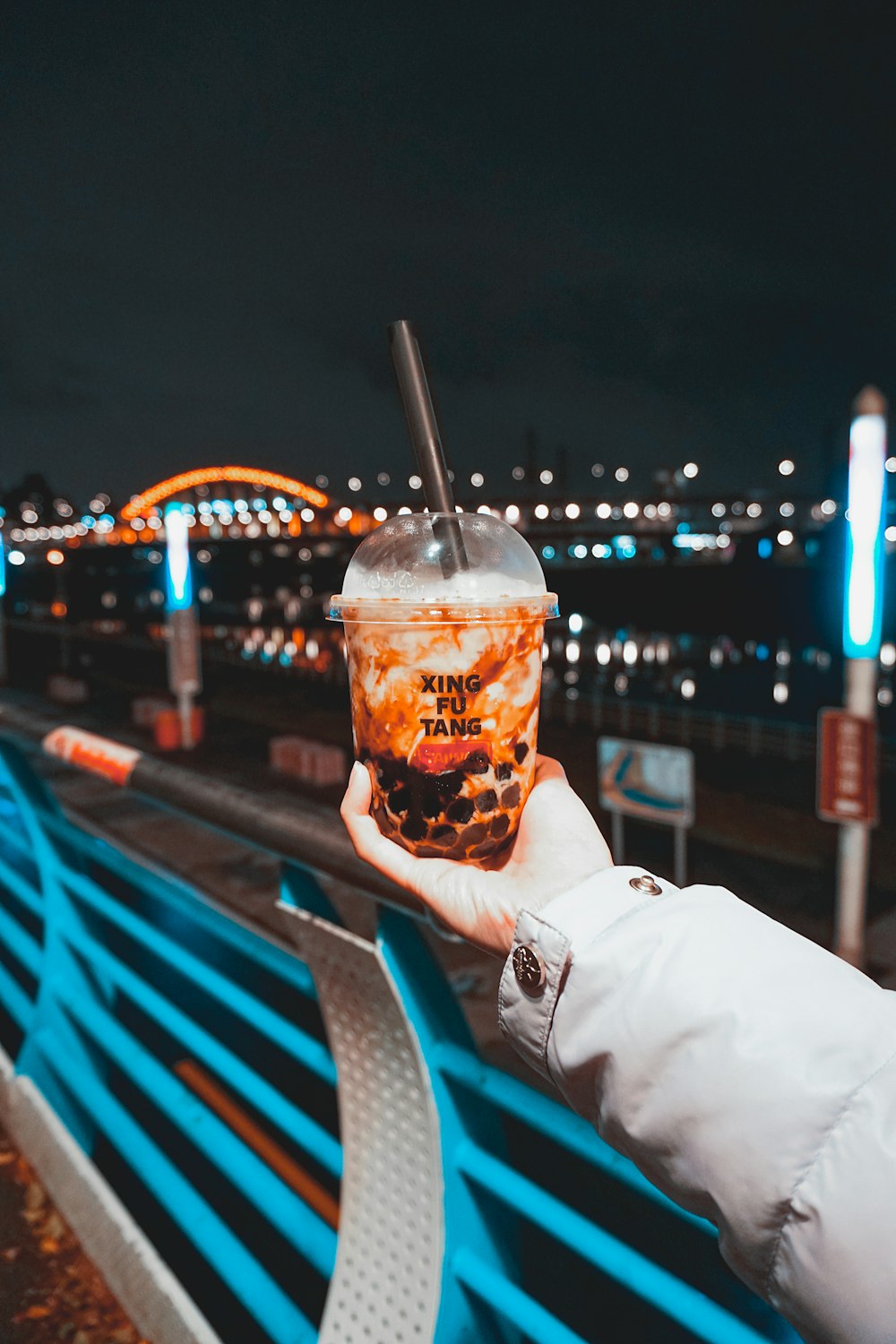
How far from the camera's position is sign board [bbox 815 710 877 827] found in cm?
700

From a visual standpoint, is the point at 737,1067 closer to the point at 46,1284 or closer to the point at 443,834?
the point at 443,834

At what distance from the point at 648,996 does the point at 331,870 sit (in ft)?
2.10

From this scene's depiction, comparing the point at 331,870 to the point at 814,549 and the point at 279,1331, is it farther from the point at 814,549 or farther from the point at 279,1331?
the point at 814,549

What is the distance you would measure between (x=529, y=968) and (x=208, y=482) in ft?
162

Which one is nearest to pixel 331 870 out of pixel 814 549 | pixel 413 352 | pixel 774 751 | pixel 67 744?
pixel 413 352

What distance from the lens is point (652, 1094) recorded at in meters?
0.92

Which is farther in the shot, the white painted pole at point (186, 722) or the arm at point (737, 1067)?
the white painted pole at point (186, 722)

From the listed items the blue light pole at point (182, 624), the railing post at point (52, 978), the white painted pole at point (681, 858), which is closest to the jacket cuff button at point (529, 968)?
the railing post at point (52, 978)

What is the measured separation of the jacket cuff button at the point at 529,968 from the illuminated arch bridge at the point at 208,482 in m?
38.8

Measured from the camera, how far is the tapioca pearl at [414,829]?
1.32 metres

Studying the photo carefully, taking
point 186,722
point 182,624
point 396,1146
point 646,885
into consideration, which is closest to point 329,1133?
point 396,1146

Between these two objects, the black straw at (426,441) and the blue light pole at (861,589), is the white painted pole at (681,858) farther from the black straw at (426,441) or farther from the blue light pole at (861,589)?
the black straw at (426,441)

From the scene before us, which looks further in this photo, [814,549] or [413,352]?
[814,549]

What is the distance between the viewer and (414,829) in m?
1.32
